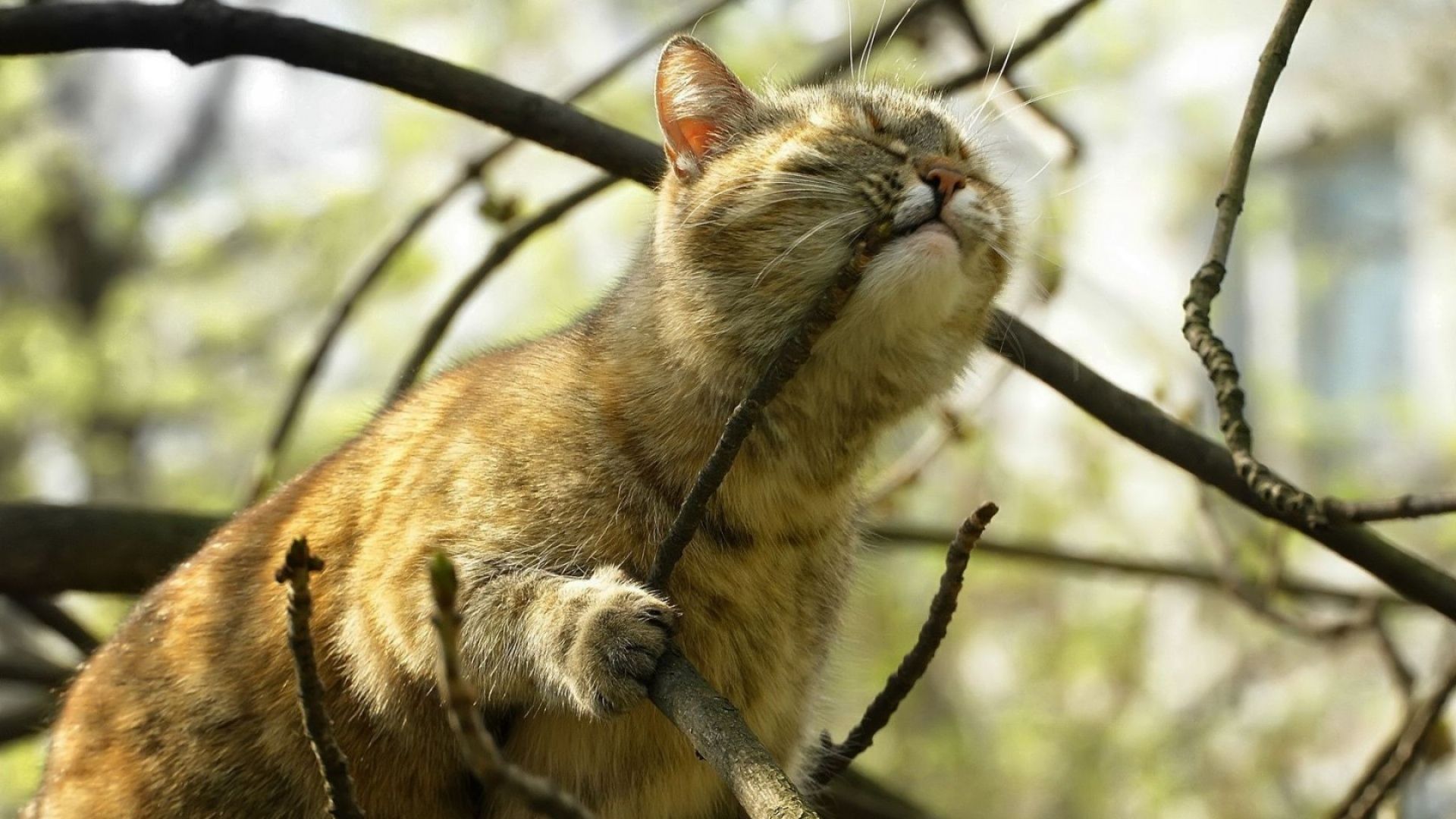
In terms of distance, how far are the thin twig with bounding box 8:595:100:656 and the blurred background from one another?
6.41 meters

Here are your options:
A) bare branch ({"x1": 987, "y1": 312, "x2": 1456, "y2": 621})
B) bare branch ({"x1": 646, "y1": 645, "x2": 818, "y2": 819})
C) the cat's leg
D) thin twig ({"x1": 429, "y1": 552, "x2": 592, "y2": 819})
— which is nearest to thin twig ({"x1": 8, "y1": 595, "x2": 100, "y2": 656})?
the cat's leg

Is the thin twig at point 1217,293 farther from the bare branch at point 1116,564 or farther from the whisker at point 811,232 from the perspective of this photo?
the bare branch at point 1116,564

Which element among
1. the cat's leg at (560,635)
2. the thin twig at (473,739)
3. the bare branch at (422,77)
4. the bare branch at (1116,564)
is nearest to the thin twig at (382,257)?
the bare branch at (422,77)

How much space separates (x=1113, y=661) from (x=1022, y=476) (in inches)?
72.2

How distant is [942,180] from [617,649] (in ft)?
3.53

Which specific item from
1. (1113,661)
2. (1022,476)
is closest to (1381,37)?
(1022,476)

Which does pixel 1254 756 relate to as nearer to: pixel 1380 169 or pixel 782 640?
pixel 1380 169

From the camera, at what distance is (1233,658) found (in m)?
12.5

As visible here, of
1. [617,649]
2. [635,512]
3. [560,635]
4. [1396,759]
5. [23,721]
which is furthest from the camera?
[23,721]

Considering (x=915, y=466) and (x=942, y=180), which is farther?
(x=915, y=466)

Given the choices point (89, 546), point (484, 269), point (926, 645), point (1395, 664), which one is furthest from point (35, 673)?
point (1395, 664)

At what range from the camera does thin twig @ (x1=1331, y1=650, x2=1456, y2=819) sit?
3.30 meters

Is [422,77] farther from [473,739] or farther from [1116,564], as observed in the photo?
[1116,564]

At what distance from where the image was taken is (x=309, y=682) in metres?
1.91
